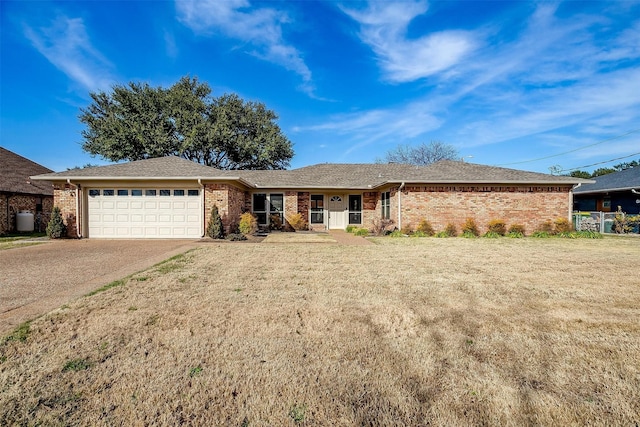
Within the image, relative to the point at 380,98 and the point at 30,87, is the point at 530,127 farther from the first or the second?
the point at 30,87

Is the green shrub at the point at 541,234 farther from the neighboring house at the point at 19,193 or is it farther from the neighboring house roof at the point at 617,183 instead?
the neighboring house at the point at 19,193

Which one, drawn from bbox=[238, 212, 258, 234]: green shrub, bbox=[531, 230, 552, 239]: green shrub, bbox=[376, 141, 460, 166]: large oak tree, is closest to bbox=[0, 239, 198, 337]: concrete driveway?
bbox=[238, 212, 258, 234]: green shrub

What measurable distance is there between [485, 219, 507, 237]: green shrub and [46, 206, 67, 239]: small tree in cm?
1913

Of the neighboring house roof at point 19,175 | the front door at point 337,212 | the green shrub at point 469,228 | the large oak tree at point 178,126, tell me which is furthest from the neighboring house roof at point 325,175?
the large oak tree at point 178,126

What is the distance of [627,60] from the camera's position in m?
16.7

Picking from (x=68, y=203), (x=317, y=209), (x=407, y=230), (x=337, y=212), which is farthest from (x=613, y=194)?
(x=68, y=203)

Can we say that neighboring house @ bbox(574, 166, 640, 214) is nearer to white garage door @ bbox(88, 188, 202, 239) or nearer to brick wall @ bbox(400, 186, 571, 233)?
brick wall @ bbox(400, 186, 571, 233)

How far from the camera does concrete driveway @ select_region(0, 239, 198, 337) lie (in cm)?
418

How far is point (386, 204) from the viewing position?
53.2 feet

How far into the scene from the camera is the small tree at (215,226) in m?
12.6

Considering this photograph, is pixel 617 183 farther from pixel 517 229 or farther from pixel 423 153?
pixel 423 153

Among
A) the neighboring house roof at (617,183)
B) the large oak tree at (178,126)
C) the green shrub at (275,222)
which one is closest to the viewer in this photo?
the green shrub at (275,222)

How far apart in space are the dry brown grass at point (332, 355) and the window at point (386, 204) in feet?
33.6

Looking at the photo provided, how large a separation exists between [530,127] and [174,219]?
2841 centimetres
